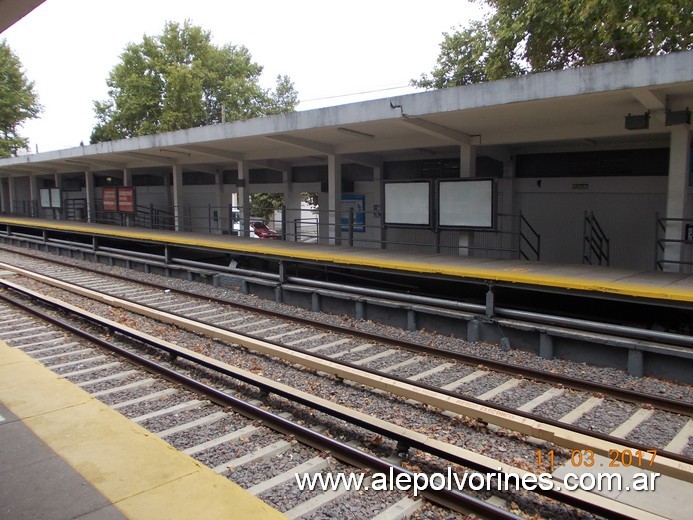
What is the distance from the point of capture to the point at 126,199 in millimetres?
22781

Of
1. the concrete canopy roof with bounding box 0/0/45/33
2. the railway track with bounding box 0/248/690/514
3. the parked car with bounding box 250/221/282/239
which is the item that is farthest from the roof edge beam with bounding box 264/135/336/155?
the parked car with bounding box 250/221/282/239

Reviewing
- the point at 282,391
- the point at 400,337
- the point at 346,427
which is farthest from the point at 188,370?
the point at 400,337

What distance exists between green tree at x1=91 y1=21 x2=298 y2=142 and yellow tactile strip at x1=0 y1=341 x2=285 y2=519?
38054mm

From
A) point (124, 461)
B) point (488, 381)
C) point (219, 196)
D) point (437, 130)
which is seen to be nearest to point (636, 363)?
point (488, 381)

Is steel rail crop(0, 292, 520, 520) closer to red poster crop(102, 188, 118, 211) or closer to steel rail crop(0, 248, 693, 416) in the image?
steel rail crop(0, 248, 693, 416)

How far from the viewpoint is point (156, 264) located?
15602 millimetres

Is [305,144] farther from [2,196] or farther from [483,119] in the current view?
[2,196]

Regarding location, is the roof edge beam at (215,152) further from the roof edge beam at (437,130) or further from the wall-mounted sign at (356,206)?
the roof edge beam at (437,130)

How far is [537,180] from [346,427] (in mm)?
11010

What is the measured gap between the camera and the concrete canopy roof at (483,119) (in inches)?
300

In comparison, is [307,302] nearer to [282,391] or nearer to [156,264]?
[282,391]

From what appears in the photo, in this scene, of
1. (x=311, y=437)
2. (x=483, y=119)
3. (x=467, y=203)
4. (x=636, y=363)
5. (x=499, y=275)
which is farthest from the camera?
(x=467, y=203)

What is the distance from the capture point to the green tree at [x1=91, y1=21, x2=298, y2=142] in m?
41.9

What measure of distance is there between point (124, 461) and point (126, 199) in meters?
20.8
